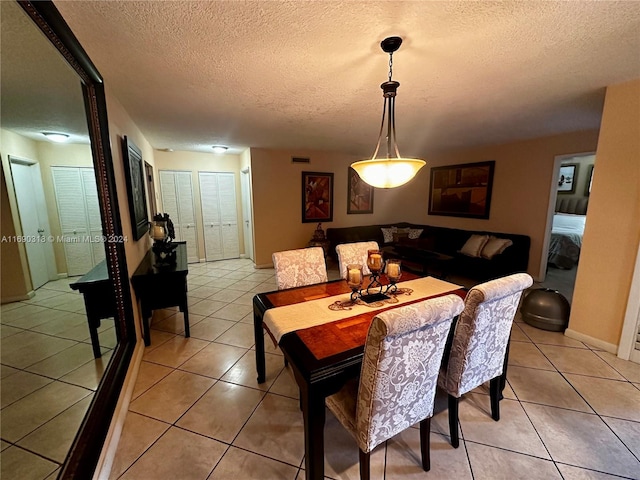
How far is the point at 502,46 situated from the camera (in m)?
1.55

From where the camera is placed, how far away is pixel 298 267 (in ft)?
7.40

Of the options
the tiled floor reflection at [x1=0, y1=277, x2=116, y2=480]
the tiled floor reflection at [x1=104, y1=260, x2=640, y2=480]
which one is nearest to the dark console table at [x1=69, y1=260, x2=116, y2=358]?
the tiled floor reflection at [x1=0, y1=277, x2=116, y2=480]

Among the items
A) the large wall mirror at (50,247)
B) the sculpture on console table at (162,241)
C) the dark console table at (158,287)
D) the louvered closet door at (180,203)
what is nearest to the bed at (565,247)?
the dark console table at (158,287)

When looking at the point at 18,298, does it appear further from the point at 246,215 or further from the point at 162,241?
the point at 246,215

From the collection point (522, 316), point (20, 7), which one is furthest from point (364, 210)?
point (20, 7)

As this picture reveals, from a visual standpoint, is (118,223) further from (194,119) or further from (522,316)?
(522,316)

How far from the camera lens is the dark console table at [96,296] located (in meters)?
1.57

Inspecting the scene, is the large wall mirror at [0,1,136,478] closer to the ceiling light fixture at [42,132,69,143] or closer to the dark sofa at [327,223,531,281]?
the ceiling light fixture at [42,132,69,143]

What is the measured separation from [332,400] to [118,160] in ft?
7.82

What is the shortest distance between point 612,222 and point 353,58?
→ 250 cm

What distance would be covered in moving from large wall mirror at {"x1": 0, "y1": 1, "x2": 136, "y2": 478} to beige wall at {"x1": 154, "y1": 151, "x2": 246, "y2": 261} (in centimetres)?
366

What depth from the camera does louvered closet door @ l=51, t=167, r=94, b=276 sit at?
1.38m

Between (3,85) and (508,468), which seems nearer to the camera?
(3,85)

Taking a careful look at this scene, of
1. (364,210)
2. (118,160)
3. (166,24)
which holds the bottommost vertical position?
(364,210)
